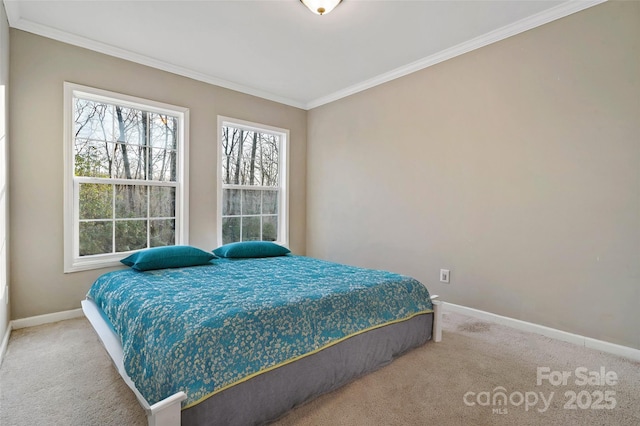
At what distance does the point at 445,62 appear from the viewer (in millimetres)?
3125

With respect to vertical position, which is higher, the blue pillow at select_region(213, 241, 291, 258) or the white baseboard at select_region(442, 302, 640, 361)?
the blue pillow at select_region(213, 241, 291, 258)

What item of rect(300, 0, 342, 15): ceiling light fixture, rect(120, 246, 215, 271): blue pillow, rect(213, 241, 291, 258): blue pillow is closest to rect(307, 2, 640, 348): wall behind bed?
rect(213, 241, 291, 258): blue pillow

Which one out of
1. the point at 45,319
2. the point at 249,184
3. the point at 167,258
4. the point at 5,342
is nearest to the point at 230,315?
the point at 167,258

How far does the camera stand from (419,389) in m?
1.77

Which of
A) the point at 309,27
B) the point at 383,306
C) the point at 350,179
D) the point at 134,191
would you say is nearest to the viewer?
the point at 383,306

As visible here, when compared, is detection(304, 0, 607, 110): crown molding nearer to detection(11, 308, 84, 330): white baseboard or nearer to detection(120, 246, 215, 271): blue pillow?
detection(120, 246, 215, 271): blue pillow

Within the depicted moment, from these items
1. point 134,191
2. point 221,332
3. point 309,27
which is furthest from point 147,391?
point 309,27

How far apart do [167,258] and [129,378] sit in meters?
1.26

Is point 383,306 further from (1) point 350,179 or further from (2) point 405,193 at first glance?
(1) point 350,179

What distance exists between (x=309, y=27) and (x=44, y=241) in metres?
2.97

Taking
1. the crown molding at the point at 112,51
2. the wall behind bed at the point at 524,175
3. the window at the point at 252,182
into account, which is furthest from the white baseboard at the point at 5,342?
the wall behind bed at the point at 524,175

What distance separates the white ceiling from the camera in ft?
7.89

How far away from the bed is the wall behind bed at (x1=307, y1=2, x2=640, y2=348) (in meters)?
0.96

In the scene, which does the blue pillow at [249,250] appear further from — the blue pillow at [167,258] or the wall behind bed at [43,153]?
the wall behind bed at [43,153]
